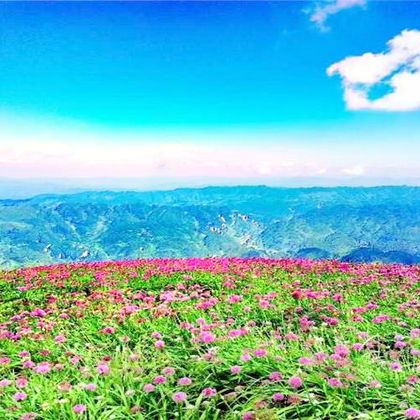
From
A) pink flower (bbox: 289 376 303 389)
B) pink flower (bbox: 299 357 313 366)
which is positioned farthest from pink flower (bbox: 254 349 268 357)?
pink flower (bbox: 289 376 303 389)

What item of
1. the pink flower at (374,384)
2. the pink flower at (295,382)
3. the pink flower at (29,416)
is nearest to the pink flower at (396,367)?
the pink flower at (374,384)

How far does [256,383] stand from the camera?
513 cm

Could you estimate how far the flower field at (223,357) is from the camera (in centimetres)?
447

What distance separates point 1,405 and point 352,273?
1168 cm

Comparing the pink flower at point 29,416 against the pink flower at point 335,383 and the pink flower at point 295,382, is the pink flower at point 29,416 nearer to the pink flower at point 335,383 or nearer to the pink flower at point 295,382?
the pink flower at point 295,382

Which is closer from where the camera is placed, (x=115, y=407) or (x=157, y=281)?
(x=115, y=407)

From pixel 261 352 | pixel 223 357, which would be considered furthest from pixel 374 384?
pixel 223 357

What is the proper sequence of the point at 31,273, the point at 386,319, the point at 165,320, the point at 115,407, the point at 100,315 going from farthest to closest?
1. the point at 31,273
2. the point at 100,315
3. the point at 165,320
4. the point at 386,319
5. the point at 115,407

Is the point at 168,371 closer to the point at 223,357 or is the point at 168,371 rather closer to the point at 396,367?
the point at 223,357

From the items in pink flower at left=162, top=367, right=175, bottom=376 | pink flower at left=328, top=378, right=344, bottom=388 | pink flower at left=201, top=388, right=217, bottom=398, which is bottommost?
pink flower at left=201, top=388, right=217, bottom=398

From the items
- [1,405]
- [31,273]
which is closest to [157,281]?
[31,273]

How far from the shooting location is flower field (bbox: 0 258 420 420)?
4.47 metres

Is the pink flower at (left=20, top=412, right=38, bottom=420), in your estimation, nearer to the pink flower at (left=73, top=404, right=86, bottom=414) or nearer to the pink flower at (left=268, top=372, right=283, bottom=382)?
the pink flower at (left=73, top=404, right=86, bottom=414)

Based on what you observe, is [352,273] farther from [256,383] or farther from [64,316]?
[256,383]
